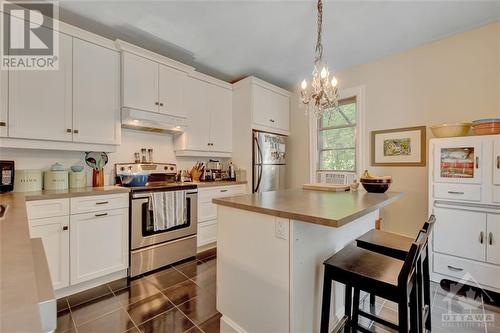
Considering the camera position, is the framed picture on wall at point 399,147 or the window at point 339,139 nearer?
the framed picture on wall at point 399,147

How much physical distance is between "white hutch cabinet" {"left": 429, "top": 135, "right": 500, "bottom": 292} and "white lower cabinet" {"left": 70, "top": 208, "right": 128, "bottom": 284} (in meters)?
3.24

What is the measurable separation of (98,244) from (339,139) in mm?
3430

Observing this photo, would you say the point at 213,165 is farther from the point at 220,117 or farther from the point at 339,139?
the point at 339,139

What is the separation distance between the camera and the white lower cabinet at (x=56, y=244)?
1941 mm

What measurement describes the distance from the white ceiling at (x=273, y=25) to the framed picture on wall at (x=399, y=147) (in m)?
1.05

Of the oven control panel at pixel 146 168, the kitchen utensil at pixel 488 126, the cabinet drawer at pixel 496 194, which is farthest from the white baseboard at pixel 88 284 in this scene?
the kitchen utensil at pixel 488 126

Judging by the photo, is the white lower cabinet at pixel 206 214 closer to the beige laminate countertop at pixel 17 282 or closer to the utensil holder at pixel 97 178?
the utensil holder at pixel 97 178

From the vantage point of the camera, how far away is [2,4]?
1.95 meters

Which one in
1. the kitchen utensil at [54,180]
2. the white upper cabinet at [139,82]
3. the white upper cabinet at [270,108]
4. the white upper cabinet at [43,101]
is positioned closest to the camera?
the white upper cabinet at [43,101]

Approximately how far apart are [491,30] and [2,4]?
15.2 feet

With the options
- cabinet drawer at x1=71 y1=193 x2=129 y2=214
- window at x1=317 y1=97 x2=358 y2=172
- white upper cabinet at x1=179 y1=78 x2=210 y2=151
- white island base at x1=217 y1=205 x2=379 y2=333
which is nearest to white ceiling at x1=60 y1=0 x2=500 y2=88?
white upper cabinet at x1=179 y1=78 x2=210 y2=151

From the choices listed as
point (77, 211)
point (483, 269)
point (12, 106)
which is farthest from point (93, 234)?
point (483, 269)

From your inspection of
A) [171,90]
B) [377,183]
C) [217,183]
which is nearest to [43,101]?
[171,90]

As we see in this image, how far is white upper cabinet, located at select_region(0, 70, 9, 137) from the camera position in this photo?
1.97 metres
